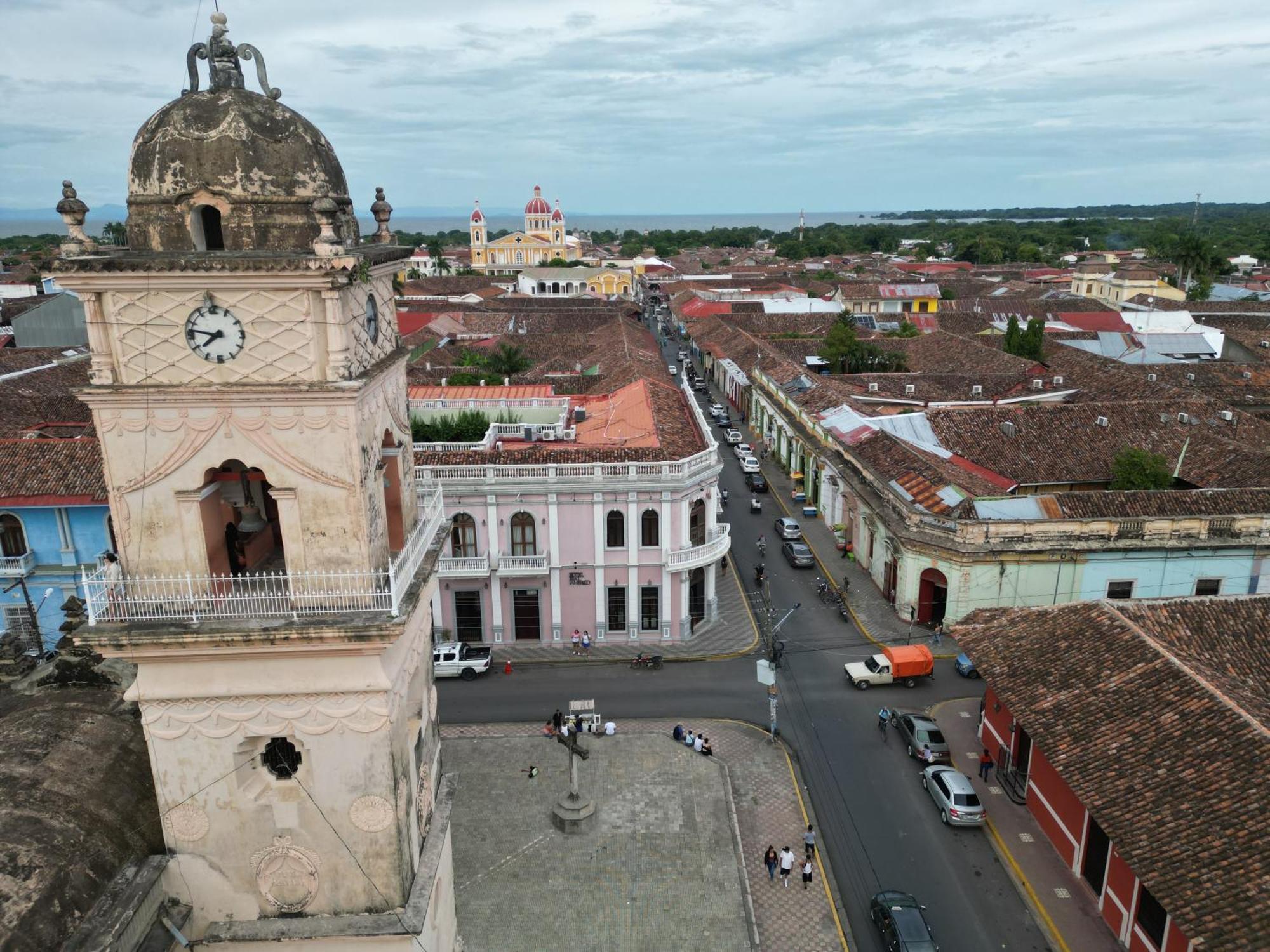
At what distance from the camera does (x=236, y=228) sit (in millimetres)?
10516

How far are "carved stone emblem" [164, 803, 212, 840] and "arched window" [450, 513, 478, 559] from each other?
19873mm

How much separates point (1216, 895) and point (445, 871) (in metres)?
13.1

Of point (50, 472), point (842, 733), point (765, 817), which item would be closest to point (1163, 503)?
point (842, 733)

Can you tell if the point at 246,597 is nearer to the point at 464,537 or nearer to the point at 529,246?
the point at 464,537

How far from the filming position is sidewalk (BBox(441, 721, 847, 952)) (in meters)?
19.7

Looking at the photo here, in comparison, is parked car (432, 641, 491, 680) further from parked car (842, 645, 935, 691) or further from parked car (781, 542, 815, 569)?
parked car (781, 542, 815, 569)

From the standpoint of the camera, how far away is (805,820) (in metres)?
23.3

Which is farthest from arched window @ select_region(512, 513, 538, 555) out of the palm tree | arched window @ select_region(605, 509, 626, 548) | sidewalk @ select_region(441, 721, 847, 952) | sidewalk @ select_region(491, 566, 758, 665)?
the palm tree

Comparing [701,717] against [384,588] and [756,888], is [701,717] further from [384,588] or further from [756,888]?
[384,588]

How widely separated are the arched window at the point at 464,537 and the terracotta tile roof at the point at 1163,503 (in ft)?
70.8

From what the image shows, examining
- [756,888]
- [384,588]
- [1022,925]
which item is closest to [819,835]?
[756,888]

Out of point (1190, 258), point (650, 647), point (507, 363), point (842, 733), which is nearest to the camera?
point (842, 733)

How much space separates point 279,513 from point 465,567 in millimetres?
20227

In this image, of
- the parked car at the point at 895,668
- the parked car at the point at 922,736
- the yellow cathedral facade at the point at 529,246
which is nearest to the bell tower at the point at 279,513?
the parked car at the point at 922,736
